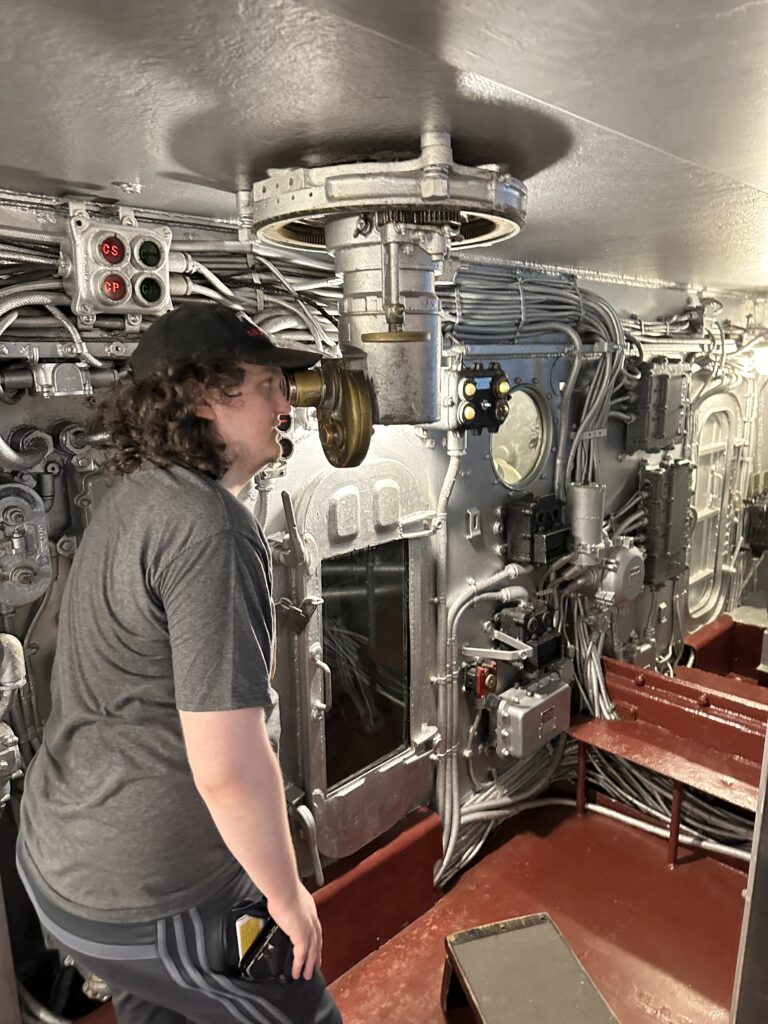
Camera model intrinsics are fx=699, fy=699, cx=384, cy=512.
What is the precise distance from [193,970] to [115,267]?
186cm

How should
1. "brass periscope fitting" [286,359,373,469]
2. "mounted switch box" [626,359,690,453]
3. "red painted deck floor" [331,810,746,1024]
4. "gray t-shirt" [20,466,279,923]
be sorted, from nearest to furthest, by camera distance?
"gray t-shirt" [20,466,279,923], "brass periscope fitting" [286,359,373,469], "red painted deck floor" [331,810,746,1024], "mounted switch box" [626,359,690,453]

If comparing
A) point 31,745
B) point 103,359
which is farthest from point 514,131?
point 31,745

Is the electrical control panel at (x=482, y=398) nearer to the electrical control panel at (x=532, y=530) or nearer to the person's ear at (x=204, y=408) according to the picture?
the electrical control panel at (x=532, y=530)

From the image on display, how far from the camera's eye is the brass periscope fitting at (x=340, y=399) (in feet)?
6.37

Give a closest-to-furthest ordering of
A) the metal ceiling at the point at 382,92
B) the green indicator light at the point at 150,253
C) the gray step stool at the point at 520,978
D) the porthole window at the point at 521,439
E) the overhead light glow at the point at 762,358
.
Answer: the metal ceiling at the point at 382,92 → the green indicator light at the point at 150,253 → the gray step stool at the point at 520,978 → the porthole window at the point at 521,439 → the overhead light glow at the point at 762,358

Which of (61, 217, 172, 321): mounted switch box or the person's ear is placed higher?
(61, 217, 172, 321): mounted switch box

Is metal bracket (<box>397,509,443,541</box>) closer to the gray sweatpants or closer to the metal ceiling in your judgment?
the metal ceiling

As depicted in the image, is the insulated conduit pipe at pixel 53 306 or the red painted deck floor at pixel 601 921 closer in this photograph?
the insulated conduit pipe at pixel 53 306

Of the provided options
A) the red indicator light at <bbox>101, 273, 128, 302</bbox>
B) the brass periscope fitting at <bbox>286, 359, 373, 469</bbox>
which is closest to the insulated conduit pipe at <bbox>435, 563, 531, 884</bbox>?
the brass periscope fitting at <bbox>286, 359, 373, 469</bbox>

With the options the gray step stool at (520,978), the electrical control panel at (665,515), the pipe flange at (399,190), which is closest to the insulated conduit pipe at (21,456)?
the pipe flange at (399,190)

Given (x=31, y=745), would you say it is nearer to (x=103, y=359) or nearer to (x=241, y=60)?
(x=103, y=359)

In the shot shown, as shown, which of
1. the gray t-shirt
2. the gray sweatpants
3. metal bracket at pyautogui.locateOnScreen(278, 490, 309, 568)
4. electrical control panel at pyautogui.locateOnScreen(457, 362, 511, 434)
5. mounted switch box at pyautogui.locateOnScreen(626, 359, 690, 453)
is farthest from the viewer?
mounted switch box at pyautogui.locateOnScreen(626, 359, 690, 453)

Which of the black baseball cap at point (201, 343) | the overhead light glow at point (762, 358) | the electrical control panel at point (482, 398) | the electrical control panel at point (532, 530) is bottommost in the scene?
the electrical control panel at point (532, 530)

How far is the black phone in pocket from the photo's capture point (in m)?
1.53
